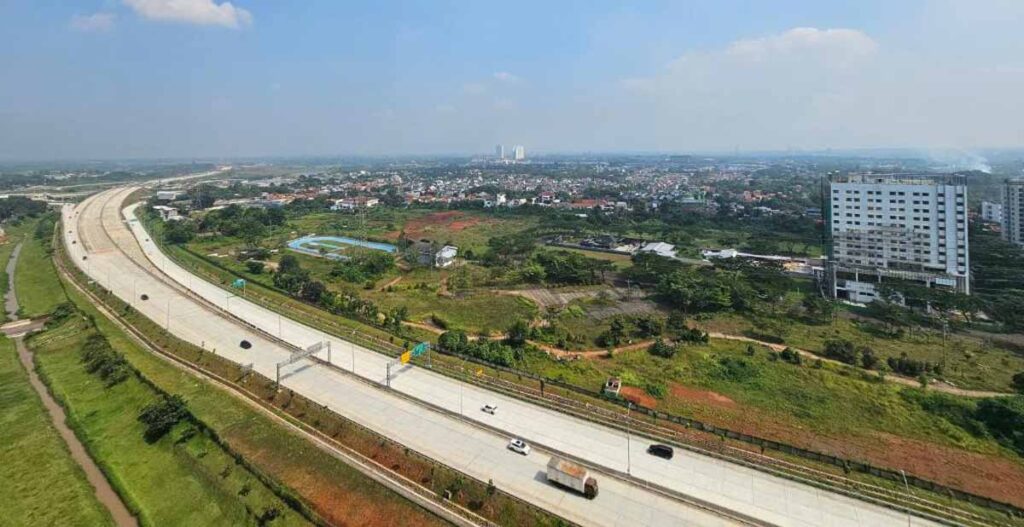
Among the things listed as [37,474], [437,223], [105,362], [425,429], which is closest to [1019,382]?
[425,429]

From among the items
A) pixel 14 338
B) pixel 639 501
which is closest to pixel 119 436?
pixel 14 338

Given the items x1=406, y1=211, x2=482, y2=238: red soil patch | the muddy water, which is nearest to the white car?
the muddy water

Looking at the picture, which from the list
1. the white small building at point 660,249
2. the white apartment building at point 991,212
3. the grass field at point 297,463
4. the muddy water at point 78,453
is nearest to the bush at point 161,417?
the grass field at point 297,463

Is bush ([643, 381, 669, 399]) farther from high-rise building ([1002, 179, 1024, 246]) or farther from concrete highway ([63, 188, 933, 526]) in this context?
high-rise building ([1002, 179, 1024, 246])

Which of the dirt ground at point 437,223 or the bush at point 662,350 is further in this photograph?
the dirt ground at point 437,223

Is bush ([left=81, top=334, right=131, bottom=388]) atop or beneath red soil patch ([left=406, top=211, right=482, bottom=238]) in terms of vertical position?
beneath

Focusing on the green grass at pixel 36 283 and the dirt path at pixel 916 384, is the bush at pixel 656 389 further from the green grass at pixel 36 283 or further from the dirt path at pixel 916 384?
the green grass at pixel 36 283
